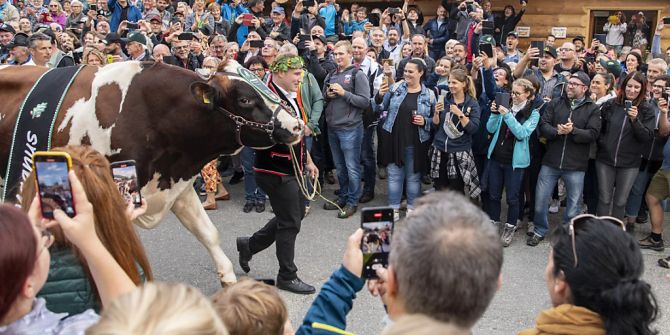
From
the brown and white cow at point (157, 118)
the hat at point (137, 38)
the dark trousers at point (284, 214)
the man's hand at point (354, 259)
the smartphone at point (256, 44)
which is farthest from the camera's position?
the smartphone at point (256, 44)

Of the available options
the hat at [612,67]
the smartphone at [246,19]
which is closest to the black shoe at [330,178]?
the hat at [612,67]

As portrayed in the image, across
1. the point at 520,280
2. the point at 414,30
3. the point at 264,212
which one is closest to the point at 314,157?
the point at 264,212

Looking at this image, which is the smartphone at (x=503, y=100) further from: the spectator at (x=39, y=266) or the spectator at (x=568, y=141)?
the spectator at (x=39, y=266)

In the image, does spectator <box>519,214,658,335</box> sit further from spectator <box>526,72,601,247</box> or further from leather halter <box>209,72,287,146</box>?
spectator <box>526,72,601,247</box>

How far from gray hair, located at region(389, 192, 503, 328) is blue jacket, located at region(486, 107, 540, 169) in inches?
190

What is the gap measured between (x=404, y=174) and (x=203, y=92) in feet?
11.2

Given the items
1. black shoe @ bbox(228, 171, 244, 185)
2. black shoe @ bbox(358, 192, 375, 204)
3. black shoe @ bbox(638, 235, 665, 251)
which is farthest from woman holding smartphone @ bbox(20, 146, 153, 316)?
black shoe @ bbox(228, 171, 244, 185)

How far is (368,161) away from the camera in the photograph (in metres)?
8.22

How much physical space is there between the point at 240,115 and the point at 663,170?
14.0 ft

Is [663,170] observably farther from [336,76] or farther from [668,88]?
[336,76]

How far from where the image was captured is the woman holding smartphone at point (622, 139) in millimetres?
6516

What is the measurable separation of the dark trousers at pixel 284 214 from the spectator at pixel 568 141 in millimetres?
2731

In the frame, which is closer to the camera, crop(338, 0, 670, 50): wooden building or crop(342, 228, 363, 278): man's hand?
crop(342, 228, 363, 278): man's hand

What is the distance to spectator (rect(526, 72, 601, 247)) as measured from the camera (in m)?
6.54
